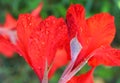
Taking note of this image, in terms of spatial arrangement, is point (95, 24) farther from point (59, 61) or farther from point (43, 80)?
point (59, 61)

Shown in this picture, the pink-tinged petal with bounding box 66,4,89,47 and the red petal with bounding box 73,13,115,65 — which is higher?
the pink-tinged petal with bounding box 66,4,89,47

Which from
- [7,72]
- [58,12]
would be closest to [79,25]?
[58,12]

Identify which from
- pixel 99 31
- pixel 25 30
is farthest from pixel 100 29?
pixel 25 30

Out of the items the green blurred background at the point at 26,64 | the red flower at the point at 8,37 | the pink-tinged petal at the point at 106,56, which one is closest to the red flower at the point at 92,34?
the pink-tinged petal at the point at 106,56

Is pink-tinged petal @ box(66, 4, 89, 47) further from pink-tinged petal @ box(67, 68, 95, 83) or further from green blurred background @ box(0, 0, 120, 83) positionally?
green blurred background @ box(0, 0, 120, 83)

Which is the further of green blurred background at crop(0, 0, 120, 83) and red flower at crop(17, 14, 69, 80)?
green blurred background at crop(0, 0, 120, 83)

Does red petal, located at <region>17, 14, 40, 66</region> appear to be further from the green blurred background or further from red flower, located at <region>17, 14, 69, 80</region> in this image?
the green blurred background

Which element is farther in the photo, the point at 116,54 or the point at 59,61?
the point at 59,61

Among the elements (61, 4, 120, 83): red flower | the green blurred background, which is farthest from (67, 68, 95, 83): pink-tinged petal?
the green blurred background
